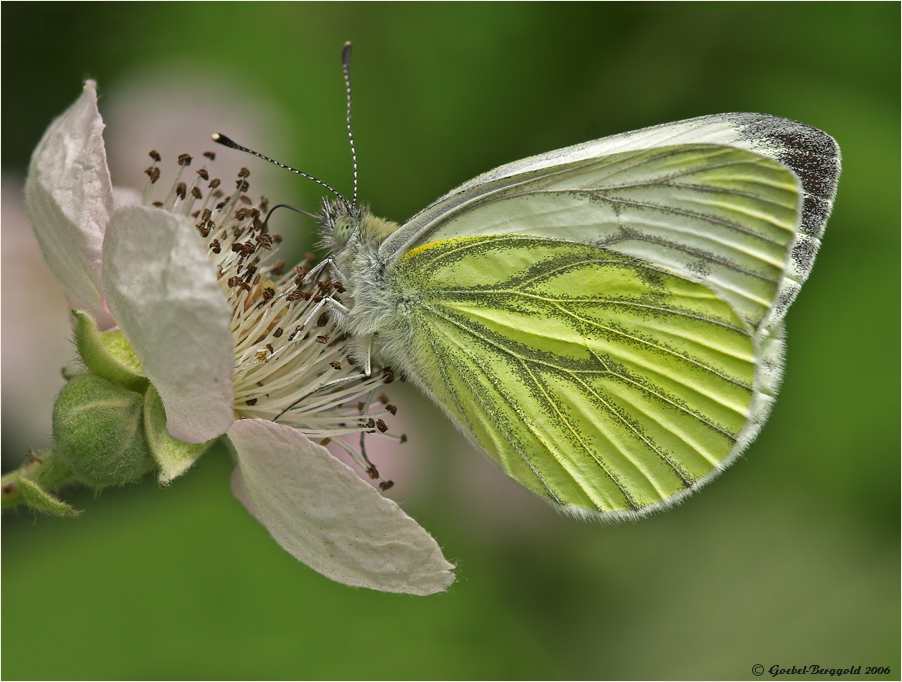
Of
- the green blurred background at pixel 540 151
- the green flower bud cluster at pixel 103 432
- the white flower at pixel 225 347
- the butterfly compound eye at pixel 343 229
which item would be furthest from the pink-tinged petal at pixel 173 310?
the green blurred background at pixel 540 151

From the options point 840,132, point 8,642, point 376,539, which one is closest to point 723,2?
point 840,132

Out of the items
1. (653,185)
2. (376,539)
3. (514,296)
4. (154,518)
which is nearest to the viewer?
(376,539)

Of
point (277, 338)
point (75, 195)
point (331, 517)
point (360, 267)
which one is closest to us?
point (331, 517)

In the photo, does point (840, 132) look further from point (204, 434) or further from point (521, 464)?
point (204, 434)

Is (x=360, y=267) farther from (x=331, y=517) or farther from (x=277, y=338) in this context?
(x=331, y=517)

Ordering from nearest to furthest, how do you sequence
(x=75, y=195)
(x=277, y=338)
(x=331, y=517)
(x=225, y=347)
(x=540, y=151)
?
(x=225, y=347) < (x=331, y=517) < (x=75, y=195) < (x=277, y=338) < (x=540, y=151)

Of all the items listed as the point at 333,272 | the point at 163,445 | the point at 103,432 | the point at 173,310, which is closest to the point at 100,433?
the point at 103,432
